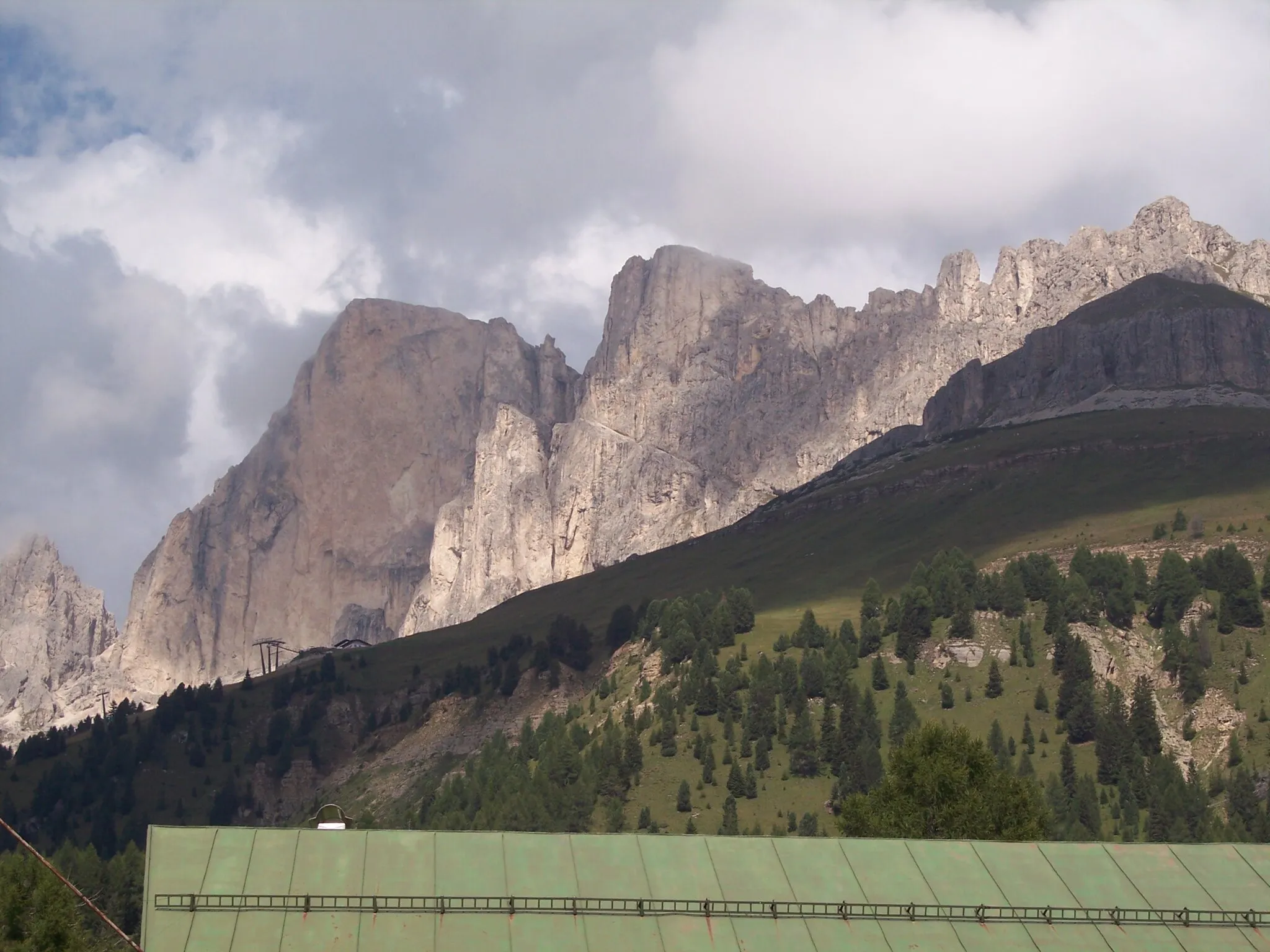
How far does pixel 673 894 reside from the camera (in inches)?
2330

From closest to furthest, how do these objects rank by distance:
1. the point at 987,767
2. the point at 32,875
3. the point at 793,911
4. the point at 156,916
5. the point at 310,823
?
the point at 156,916
the point at 793,911
the point at 310,823
the point at 32,875
the point at 987,767

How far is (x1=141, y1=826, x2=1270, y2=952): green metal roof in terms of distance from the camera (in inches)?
2211

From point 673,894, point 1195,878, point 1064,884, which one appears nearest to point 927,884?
point 1064,884

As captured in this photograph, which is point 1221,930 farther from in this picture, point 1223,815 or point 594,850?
point 1223,815

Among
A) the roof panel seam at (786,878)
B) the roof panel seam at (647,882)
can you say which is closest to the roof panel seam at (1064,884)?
the roof panel seam at (786,878)

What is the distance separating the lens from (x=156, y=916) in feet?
182

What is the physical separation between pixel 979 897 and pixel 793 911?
673cm

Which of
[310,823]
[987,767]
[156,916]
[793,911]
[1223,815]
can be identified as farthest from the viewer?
[1223,815]

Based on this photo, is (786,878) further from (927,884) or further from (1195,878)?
(1195,878)

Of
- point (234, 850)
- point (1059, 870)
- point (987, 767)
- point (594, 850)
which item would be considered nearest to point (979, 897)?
point (1059, 870)

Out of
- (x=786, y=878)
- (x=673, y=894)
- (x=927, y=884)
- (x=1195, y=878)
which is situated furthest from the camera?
(x=1195, y=878)

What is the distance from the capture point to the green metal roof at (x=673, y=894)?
56.2 m

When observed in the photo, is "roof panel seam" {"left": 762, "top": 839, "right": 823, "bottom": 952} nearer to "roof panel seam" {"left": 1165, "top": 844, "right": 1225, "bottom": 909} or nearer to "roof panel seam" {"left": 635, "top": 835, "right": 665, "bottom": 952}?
"roof panel seam" {"left": 635, "top": 835, "right": 665, "bottom": 952}

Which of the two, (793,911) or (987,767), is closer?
(793,911)
